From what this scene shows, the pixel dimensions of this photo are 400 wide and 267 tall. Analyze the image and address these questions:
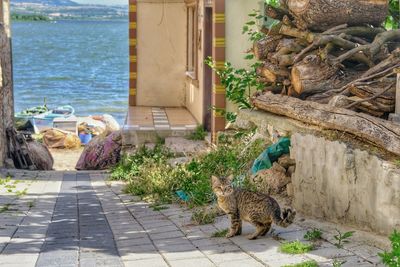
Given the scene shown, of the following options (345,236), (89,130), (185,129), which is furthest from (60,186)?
(89,130)

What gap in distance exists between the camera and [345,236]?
7.45 m

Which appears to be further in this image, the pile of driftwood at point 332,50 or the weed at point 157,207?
the weed at point 157,207

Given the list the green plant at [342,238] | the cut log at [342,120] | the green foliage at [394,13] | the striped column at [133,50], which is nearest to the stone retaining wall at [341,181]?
the cut log at [342,120]

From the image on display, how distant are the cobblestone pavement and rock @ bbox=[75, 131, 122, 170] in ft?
17.2

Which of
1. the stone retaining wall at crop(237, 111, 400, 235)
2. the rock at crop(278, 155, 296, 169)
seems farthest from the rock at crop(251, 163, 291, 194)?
the stone retaining wall at crop(237, 111, 400, 235)

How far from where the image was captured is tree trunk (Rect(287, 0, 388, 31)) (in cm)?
952

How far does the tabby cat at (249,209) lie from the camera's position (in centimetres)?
779

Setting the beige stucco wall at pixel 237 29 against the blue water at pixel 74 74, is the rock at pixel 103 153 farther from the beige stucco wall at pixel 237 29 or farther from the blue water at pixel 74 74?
the blue water at pixel 74 74

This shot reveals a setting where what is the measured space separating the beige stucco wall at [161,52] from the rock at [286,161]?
1126cm

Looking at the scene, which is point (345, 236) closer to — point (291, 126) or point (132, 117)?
point (291, 126)

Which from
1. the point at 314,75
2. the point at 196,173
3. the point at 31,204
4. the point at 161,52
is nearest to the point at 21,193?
the point at 31,204

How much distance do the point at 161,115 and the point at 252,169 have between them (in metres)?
8.82

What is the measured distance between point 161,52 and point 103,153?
4171mm

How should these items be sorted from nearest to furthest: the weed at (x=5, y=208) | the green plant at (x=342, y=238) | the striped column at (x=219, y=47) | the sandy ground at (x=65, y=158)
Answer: the green plant at (x=342, y=238) → the weed at (x=5, y=208) → the striped column at (x=219, y=47) → the sandy ground at (x=65, y=158)
